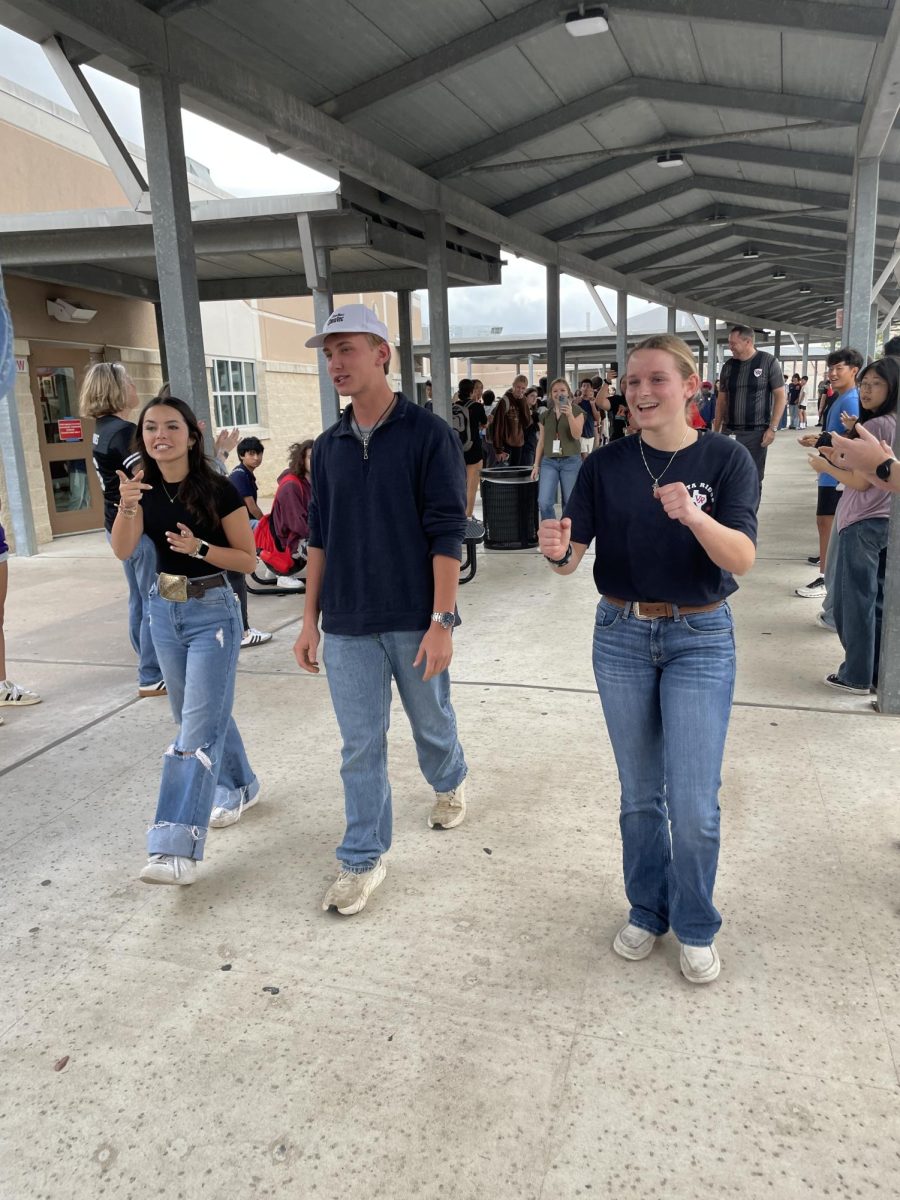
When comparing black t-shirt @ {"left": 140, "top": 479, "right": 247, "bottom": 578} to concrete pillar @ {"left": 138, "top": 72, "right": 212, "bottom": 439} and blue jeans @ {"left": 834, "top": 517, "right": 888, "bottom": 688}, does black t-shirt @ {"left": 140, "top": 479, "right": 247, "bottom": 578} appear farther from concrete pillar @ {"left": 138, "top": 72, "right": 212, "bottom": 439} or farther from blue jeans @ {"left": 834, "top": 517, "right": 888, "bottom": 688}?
blue jeans @ {"left": 834, "top": 517, "right": 888, "bottom": 688}

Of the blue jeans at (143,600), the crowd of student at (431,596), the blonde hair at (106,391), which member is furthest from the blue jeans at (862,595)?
the blonde hair at (106,391)

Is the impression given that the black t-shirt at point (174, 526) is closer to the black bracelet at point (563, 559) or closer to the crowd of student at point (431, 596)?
the crowd of student at point (431, 596)

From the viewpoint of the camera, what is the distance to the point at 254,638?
6.42 m

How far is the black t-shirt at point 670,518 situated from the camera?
235cm

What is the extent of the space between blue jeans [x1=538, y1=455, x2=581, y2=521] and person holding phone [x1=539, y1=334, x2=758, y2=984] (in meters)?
6.38

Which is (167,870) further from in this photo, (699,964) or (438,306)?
(438,306)

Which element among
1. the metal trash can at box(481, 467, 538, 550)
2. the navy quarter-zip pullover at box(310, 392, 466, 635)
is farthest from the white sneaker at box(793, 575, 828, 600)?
the navy quarter-zip pullover at box(310, 392, 466, 635)

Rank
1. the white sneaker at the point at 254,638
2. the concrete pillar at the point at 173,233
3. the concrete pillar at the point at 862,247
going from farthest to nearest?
1. the concrete pillar at the point at 862,247
2. the white sneaker at the point at 254,638
3. the concrete pillar at the point at 173,233

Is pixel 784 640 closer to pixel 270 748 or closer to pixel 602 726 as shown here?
pixel 602 726

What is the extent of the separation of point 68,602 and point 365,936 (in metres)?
6.21

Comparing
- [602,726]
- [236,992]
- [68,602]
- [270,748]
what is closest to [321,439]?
[236,992]

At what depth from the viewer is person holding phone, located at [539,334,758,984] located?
2354mm

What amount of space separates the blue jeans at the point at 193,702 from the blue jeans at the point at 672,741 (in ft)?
Result: 4.75

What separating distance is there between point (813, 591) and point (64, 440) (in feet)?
33.6
